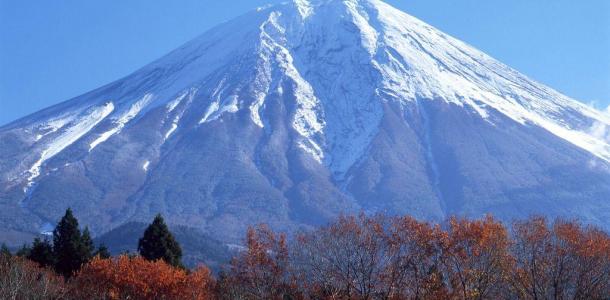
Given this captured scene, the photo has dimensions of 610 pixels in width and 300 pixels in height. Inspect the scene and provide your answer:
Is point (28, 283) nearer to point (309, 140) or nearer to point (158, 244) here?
point (158, 244)

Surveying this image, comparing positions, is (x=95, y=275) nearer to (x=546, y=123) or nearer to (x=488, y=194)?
(x=488, y=194)

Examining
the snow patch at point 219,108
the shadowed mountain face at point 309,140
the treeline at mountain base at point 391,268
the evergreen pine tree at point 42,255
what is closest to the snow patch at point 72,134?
the shadowed mountain face at point 309,140

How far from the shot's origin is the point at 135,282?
35.7 metres

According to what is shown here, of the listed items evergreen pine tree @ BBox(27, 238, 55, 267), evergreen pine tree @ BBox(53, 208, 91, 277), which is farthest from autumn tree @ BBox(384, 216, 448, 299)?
evergreen pine tree @ BBox(27, 238, 55, 267)

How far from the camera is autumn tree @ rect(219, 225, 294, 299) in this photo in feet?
119

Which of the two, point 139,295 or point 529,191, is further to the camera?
point 529,191

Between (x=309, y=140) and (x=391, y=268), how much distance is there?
121 m

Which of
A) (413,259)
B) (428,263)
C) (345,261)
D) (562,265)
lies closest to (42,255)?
(345,261)

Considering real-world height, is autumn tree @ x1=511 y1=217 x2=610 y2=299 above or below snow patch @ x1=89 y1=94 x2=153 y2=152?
below

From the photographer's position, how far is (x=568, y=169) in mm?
136375

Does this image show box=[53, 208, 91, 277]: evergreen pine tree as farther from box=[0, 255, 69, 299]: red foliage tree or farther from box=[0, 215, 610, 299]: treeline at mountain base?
box=[0, 215, 610, 299]: treeline at mountain base

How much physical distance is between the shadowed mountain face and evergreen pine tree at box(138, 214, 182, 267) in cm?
6740

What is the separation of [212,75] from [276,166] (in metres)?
37.6

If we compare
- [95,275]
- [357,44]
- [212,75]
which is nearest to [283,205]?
[212,75]
